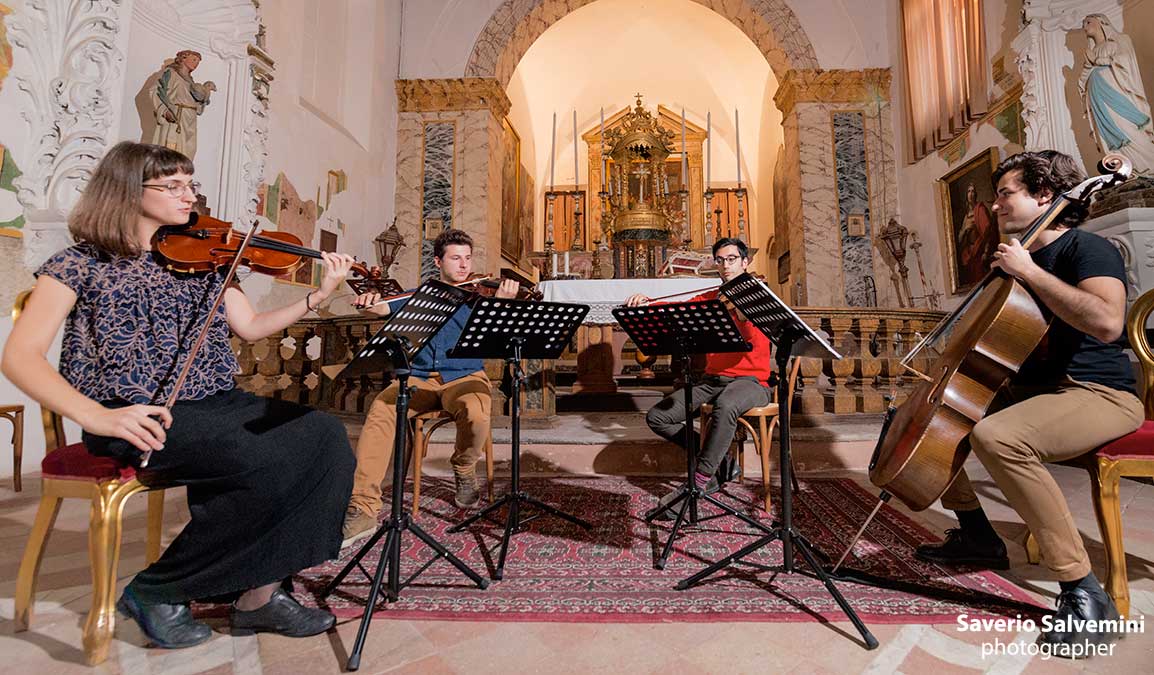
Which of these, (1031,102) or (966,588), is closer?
(966,588)

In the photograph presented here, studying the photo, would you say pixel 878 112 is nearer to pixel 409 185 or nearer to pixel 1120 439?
pixel 409 185

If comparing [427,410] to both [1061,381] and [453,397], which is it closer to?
[453,397]

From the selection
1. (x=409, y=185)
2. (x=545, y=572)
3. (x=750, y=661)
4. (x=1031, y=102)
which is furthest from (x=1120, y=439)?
(x=409, y=185)

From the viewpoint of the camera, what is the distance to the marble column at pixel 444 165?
8016 mm

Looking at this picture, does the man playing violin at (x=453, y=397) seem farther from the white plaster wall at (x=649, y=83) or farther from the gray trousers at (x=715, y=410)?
the white plaster wall at (x=649, y=83)

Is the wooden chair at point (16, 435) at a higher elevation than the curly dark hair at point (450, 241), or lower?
lower

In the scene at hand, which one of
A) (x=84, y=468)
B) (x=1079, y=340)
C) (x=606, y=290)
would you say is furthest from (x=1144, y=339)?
(x=84, y=468)

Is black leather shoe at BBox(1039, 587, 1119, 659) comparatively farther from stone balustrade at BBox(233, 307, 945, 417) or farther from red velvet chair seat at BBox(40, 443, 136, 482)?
red velvet chair seat at BBox(40, 443, 136, 482)

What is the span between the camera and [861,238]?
301 inches

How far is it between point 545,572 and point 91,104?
4.44 m

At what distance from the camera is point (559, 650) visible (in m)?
1.45

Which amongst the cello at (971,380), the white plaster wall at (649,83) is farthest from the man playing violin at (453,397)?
the white plaster wall at (649,83)

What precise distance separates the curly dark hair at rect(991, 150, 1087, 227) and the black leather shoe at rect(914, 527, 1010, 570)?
1187mm

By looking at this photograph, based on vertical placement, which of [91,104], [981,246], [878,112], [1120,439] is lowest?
[1120,439]
